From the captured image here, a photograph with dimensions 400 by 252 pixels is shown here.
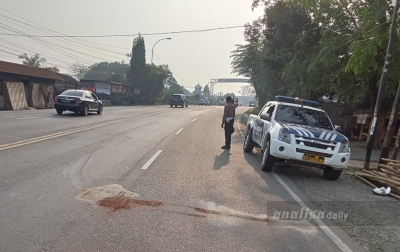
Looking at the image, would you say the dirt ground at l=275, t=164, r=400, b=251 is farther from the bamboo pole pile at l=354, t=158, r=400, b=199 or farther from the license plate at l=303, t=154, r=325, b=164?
the license plate at l=303, t=154, r=325, b=164

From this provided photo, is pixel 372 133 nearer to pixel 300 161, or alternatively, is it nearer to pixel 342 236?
pixel 300 161

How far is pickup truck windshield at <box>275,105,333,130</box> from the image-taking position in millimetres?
10031

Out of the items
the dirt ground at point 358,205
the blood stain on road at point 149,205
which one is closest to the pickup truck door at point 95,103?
the dirt ground at point 358,205

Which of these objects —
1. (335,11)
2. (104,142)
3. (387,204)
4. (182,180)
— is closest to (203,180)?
(182,180)

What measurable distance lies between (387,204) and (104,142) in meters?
8.54

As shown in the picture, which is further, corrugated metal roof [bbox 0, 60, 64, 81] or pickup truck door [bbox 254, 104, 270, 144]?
corrugated metal roof [bbox 0, 60, 64, 81]

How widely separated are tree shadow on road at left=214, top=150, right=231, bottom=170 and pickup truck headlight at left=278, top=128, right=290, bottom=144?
171 cm

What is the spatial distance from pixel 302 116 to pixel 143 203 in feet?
19.9

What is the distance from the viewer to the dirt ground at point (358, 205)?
517 cm

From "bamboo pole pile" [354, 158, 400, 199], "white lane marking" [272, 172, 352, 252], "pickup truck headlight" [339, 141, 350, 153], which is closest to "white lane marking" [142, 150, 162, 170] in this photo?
"white lane marking" [272, 172, 352, 252]

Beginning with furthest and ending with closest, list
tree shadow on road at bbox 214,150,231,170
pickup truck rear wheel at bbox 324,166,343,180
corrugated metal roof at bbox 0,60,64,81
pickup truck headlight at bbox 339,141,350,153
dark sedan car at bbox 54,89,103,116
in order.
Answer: corrugated metal roof at bbox 0,60,64,81 < dark sedan car at bbox 54,89,103,116 < tree shadow on road at bbox 214,150,231,170 < pickup truck rear wheel at bbox 324,166,343,180 < pickup truck headlight at bbox 339,141,350,153

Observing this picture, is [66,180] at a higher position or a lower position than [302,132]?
lower

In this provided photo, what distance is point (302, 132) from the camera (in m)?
8.74

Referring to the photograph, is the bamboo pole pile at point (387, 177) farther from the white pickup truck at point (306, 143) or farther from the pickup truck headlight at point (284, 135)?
the pickup truck headlight at point (284, 135)
